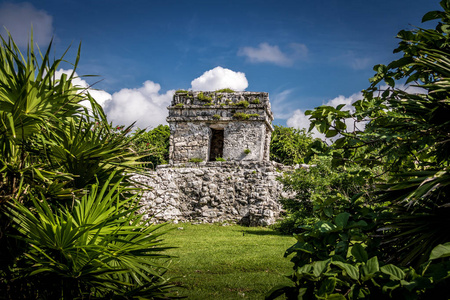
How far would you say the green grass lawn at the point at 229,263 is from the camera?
446 centimetres

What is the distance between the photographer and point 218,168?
11984mm

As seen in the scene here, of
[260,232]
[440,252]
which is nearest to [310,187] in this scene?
[260,232]

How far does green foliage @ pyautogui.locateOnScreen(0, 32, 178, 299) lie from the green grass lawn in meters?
0.59

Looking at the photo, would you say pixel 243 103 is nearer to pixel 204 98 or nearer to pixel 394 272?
pixel 204 98

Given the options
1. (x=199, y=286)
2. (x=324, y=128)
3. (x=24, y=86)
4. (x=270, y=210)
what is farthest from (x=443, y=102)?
(x=270, y=210)

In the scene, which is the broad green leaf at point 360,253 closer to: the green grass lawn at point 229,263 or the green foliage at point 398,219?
the green foliage at point 398,219

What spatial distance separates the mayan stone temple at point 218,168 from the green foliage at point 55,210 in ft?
24.3

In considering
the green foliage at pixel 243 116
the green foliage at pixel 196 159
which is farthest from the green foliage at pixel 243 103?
the green foliage at pixel 196 159

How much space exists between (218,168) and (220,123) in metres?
1.78

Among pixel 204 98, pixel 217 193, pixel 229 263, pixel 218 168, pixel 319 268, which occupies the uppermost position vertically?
pixel 204 98

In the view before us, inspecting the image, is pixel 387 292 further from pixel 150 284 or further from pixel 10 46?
pixel 10 46

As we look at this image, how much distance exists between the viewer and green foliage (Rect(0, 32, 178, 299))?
2.61m

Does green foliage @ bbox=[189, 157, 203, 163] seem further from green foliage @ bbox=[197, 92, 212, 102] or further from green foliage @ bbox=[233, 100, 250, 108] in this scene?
green foliage @ bbox=[233, 100, 250, 108]

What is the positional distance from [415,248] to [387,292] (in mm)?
496
